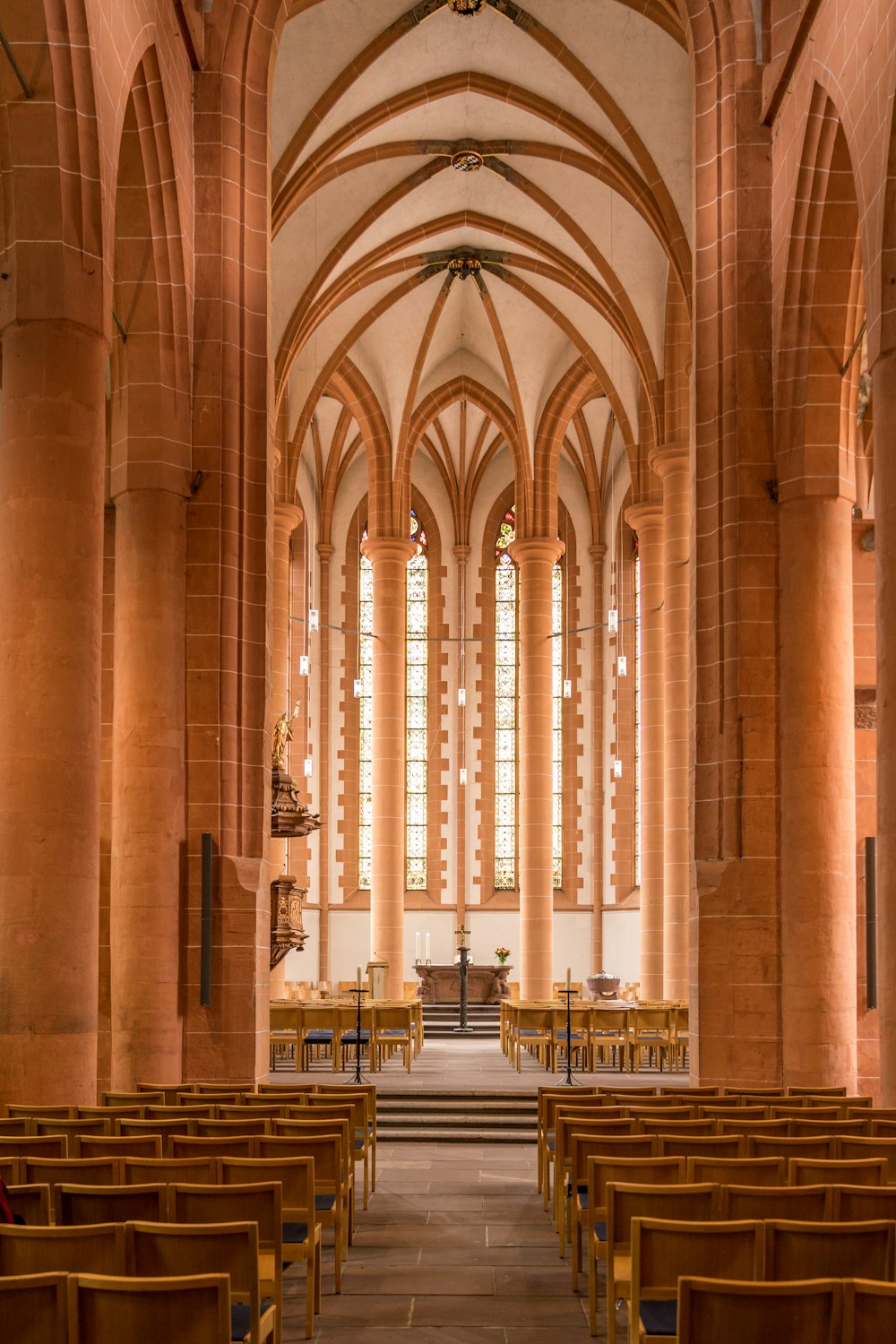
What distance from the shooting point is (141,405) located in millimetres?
12891

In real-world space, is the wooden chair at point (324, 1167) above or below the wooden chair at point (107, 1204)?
below

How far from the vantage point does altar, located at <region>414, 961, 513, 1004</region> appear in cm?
2648

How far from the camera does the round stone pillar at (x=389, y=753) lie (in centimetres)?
2522

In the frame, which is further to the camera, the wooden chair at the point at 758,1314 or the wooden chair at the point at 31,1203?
the wooden chair at the point at 31,1203

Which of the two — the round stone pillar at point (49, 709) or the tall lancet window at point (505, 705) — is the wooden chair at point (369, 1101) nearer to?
the round stone pillar at point (49, 709)

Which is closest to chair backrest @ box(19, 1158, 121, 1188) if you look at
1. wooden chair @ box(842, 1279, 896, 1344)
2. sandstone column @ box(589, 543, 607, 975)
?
wooden chair @ box(842, 1279, 896, 1344)

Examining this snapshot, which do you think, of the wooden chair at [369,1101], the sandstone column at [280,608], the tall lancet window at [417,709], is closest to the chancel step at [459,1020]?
the sandstone column at [280,608]

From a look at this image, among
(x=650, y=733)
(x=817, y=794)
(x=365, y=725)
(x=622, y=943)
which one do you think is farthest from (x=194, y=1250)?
(x=365, y=725)

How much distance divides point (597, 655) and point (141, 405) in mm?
19066

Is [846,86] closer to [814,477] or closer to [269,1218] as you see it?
[814,477]

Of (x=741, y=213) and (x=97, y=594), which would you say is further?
(x=741, y=213)

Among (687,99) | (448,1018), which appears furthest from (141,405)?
(448,1018)

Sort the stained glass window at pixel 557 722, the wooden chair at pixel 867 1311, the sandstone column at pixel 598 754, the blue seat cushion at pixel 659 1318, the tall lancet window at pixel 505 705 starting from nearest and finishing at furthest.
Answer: the wooden chair at pixel 867 1311, the blue seat cushion at pixel 659 1318, the sandstone column at pixel 598 754, the stained glass window at pixel 557 722, the tall lancet window at pixel 505 705

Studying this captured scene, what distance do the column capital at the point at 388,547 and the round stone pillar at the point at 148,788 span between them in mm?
12584
